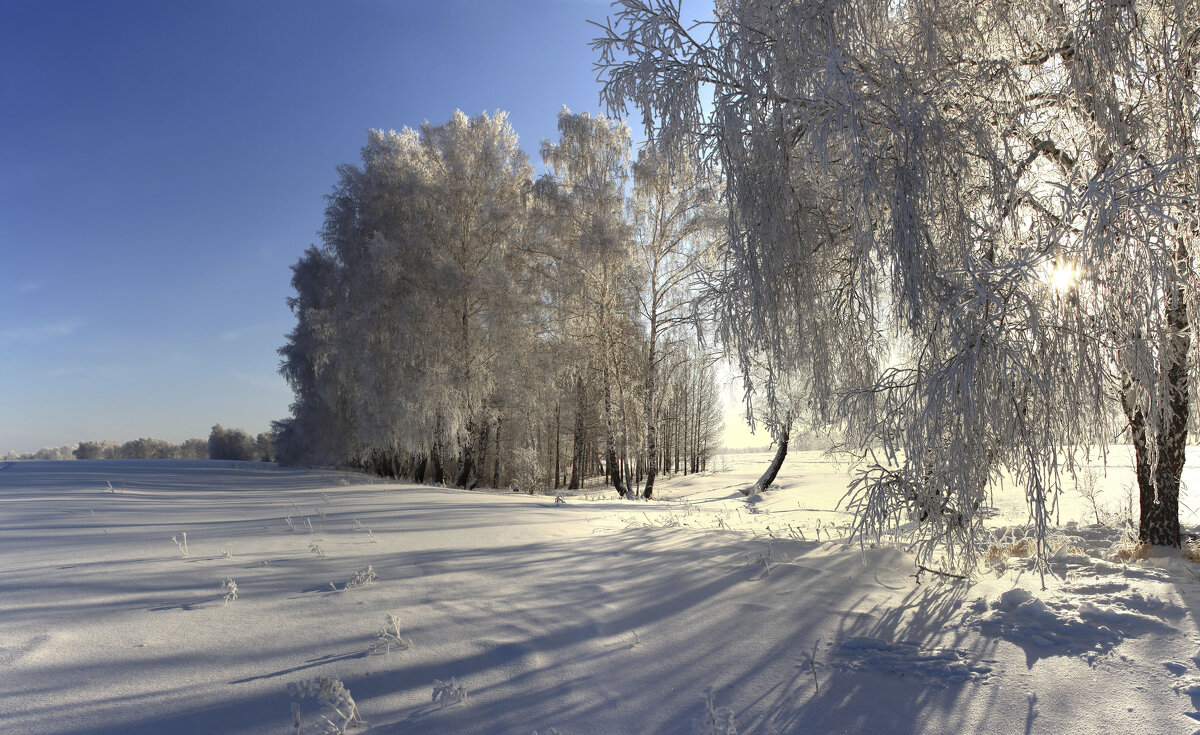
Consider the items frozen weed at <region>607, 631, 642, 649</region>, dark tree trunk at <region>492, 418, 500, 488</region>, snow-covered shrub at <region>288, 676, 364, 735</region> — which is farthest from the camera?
dark tree trunk at <region>492, 418, 500, 488</region>

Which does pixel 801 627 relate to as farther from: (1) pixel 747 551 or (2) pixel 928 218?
(2) pixel 928 218

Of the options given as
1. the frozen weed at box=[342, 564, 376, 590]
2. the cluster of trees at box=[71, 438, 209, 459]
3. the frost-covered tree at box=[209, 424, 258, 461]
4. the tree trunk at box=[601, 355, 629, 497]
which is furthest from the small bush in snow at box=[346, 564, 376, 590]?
the cluster of trees at box=[71, 438, 209, 459]

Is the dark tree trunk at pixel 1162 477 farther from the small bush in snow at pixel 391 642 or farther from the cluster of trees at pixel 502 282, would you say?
the cluster of trees at pixel 502 282

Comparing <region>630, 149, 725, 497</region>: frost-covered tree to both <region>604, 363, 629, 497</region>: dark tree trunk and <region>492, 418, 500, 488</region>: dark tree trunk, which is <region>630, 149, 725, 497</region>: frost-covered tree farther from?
<region>492, 418, 500, 488</region>: dark tree trunk

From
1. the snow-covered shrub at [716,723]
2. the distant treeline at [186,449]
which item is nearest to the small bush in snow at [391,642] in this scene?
the snow-covered shrub at [716,723]

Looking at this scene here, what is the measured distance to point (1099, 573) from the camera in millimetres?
3934

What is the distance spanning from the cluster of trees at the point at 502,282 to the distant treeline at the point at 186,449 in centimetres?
2355

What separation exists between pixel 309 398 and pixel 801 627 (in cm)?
→ 2138

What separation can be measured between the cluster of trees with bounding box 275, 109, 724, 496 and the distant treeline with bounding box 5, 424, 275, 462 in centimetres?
2355

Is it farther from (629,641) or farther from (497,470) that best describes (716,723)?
(497,470)

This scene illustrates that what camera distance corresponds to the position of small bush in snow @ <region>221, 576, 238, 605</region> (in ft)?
8.93

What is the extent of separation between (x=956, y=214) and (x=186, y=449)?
6030 cm

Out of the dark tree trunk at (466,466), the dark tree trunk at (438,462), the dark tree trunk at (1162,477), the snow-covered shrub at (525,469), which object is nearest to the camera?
the dark tree trunk at (1162,477)

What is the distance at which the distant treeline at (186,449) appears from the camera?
38156 mm
